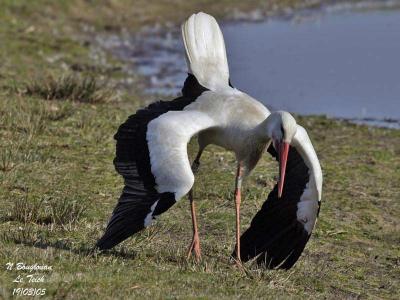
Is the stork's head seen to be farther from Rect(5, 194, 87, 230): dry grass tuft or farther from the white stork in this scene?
Rect(5, 194, 87, 230): dry grass tuft

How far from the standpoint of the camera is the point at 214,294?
5199mm

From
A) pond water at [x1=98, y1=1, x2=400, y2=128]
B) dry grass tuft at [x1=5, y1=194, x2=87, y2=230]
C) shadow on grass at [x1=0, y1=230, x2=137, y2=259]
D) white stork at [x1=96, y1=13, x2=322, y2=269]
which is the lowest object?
pond water at [x1=98, y1=1, x2=400, y2=128]

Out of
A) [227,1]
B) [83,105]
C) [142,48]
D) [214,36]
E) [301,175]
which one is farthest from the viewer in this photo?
[227,1]

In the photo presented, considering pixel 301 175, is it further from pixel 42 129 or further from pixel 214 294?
pixel 42 129

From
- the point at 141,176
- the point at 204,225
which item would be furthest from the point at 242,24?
the point at 141,176

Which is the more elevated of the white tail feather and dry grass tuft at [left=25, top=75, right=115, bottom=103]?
the white tail feather

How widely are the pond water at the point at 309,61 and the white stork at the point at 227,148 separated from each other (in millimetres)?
5942

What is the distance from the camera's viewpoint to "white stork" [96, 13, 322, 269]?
555 centimetres

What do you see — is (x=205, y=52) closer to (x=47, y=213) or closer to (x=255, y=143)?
(x=255, y=143)

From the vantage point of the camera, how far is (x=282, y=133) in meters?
5.77

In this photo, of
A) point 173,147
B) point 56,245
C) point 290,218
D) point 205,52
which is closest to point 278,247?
point 290,218

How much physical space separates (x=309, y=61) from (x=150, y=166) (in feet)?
38.3

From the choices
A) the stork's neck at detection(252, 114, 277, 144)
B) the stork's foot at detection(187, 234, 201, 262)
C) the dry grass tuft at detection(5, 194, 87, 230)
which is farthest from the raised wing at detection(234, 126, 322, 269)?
the dry grass tuft at detection(5, 194, 87, 230)

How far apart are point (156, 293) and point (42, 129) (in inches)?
191
